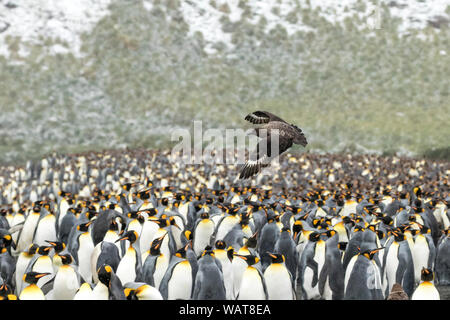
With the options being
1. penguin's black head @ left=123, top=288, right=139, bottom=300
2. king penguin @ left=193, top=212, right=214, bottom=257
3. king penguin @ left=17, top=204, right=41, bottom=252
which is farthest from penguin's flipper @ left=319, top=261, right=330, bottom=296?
king penguin @ left=17, top=204, right=41, bottom=252

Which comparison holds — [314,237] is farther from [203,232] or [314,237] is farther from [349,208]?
[349,208]

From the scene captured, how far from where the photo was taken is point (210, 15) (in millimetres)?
52781

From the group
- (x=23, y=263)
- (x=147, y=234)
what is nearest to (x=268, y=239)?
(x=147, y=234)

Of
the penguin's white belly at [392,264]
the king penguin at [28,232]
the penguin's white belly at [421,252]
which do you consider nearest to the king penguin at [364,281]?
the penguin's white belly at [392,264]

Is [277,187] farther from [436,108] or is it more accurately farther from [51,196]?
[436,108]

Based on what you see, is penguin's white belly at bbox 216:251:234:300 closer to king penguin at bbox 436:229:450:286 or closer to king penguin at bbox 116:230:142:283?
king penguin at bbox 116:230:142:283

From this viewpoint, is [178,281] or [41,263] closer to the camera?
[178,281]

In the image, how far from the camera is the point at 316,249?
307 inches

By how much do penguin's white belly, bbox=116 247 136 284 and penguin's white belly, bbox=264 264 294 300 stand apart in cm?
175

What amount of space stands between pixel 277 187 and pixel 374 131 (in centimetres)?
2066

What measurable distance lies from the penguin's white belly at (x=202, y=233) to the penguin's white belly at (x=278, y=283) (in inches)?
127

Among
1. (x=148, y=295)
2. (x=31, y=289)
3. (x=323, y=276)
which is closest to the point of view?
(x=148, y=295)

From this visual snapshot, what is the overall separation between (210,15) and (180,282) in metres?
48.9

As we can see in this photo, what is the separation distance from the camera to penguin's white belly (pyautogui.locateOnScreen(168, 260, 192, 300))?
655 cm
